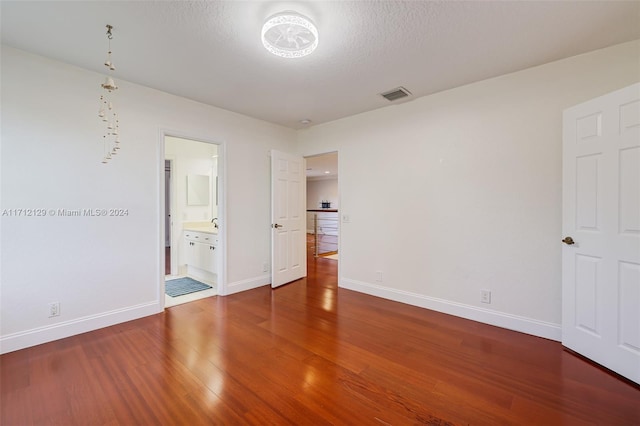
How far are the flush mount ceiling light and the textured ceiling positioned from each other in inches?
2.8

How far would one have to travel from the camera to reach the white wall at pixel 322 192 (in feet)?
40.4

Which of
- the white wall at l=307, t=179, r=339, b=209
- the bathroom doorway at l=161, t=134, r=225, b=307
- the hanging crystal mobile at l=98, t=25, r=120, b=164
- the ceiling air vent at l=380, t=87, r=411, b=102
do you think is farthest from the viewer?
the white wall at l=307, t=179, r=339, b=209

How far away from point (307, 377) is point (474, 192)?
2508 mm

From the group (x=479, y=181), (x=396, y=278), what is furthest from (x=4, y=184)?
(x=479, y=181)

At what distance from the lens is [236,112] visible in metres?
3.86

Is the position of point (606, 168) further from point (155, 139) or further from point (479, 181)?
point (155, 139)

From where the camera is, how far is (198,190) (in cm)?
513

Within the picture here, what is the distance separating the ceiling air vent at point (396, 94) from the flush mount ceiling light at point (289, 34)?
1.43 metres

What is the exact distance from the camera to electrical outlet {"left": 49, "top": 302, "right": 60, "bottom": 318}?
97.1 inches

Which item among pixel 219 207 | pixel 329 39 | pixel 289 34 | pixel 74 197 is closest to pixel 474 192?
pixel 329 39

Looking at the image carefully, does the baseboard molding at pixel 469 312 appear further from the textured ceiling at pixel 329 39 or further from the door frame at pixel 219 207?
the textured ceiling at pixel 329 39

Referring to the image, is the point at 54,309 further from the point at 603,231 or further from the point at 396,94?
the point at 603,231

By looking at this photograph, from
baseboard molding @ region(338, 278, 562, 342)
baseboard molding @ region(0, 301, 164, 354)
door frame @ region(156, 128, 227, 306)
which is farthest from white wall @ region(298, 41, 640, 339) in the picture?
baseboard molding @ region(0, 301, 164, 354)

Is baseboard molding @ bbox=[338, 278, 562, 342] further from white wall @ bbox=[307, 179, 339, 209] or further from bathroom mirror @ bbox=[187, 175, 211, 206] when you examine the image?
white wall @ bbox=[307, 179, 339, 209]
